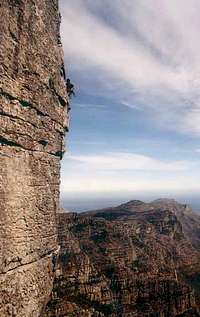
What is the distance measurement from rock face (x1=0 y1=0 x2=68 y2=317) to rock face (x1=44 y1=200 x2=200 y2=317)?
9149 millimetres

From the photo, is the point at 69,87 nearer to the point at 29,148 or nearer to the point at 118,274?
the point at 29,148

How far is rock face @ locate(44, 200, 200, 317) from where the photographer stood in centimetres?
4634

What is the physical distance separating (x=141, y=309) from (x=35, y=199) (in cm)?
3095

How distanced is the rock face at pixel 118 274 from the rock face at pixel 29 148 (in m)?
9.15

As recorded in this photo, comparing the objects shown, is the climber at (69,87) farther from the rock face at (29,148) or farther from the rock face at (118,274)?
the rock face at (118,274)

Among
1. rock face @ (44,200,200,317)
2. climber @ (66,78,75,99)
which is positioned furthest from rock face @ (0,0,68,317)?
rock face @ (44,200,200,317)

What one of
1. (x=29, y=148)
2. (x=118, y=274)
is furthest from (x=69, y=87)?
(x=118, y=274)

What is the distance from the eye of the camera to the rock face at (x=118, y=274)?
46344mm

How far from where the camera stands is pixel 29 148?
25.7m

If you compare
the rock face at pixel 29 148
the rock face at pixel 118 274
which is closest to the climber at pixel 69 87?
the rock face at pixel 29 148

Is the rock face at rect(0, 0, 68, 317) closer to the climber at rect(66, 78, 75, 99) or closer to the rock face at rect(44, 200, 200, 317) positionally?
the climber at rect(66, 78, 75, 99)

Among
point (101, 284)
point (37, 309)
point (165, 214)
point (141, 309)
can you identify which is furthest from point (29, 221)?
point (165, 214)

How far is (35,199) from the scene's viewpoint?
26.4m

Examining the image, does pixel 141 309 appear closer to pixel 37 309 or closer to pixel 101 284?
pixel 101 284
